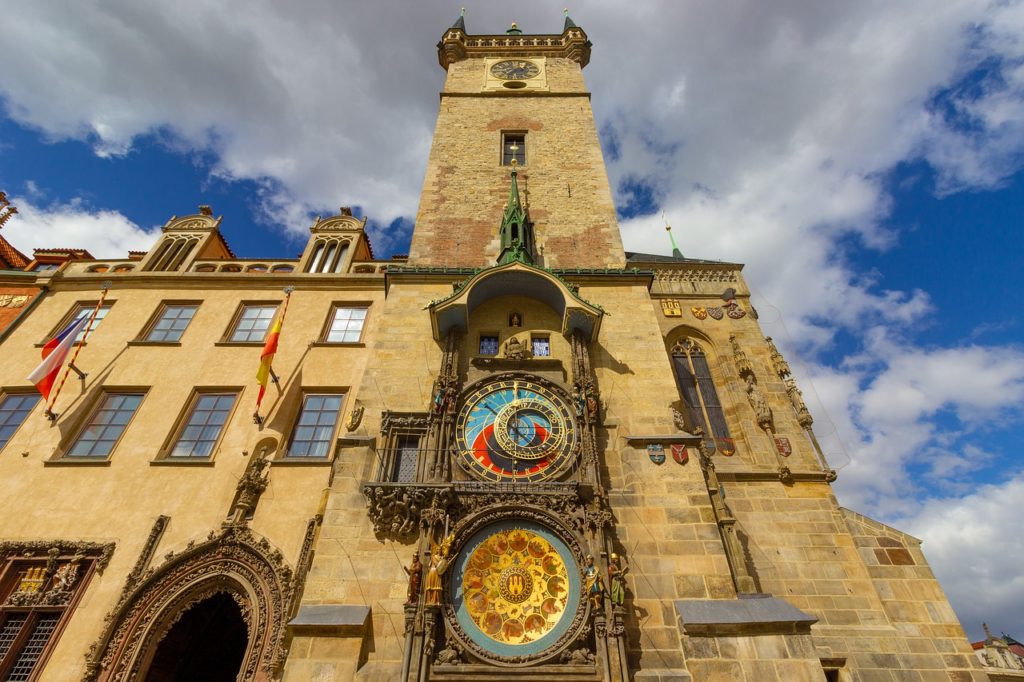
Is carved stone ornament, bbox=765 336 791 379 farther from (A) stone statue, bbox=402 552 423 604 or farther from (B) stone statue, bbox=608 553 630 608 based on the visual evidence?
(A) stone statue, bbox=402 552 423 604

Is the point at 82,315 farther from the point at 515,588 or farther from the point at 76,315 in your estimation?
the point at 515,588

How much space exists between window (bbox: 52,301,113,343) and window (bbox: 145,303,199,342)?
156cm

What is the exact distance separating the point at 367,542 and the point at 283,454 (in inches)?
143

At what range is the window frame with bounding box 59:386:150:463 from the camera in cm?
1061

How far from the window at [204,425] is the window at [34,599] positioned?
7.70ft

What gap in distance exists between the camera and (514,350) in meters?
10.5

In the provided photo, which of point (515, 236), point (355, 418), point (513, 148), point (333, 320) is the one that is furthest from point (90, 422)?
point (513, 148)

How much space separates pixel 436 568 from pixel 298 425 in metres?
5.69

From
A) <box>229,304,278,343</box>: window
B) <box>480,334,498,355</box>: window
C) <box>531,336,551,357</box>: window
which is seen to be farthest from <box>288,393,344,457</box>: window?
<box>531,336,551,357</box>: window

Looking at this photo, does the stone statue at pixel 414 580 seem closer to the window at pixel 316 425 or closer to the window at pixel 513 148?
the window at pixel 316 425

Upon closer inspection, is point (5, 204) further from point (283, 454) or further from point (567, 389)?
point (567, 389)

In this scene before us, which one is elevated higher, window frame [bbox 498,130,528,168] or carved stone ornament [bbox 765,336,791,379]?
window frame [bbox 498,130,528,168]

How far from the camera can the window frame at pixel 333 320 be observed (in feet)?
42.1

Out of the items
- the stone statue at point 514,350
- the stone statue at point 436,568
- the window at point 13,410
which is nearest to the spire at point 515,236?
the stone statue at point 514,350
